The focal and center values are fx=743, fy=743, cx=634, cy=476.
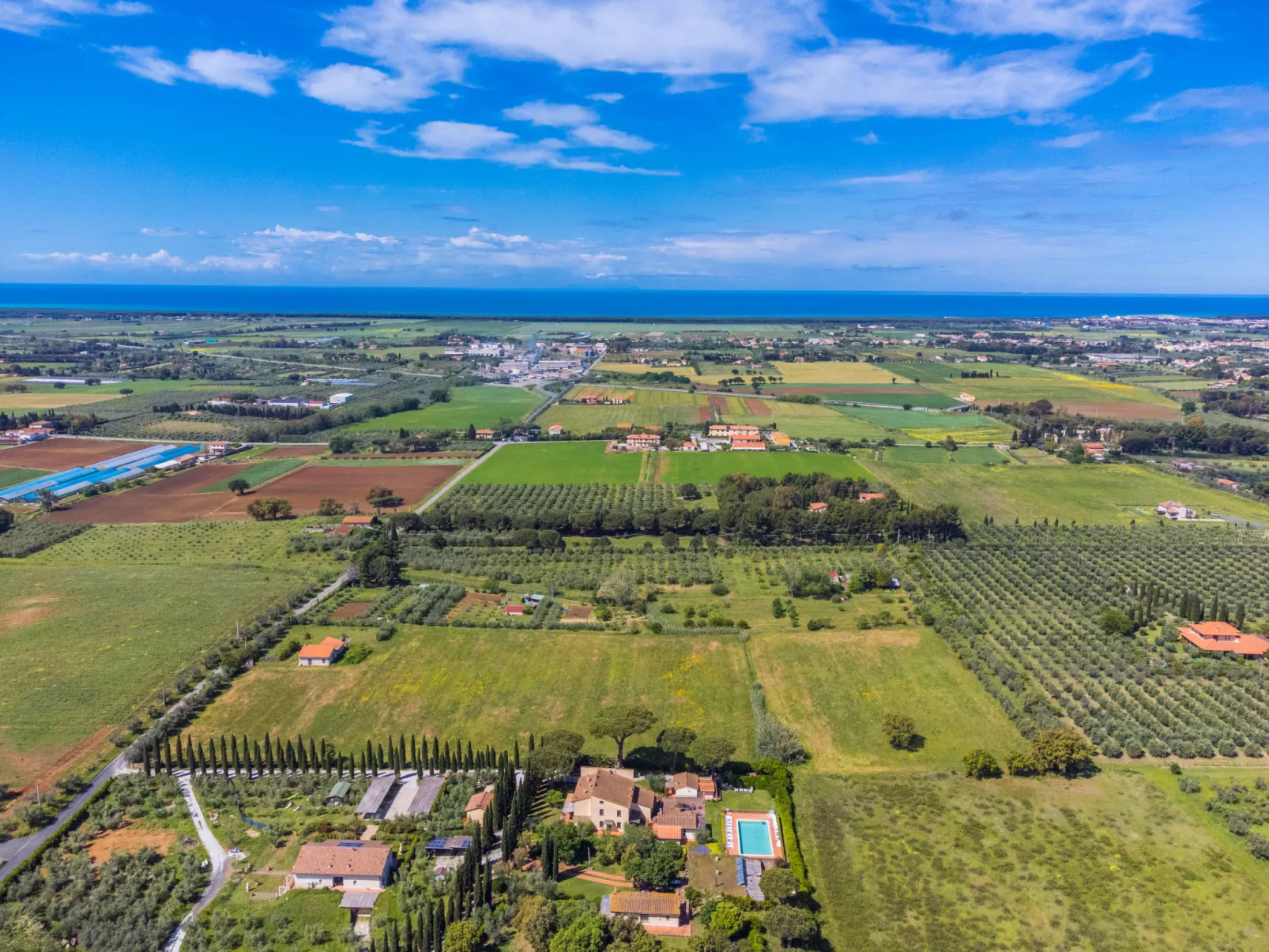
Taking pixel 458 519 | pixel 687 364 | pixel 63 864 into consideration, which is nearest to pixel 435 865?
pixel 63 864

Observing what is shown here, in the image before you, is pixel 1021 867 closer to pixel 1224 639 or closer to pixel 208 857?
pixel 1224 639

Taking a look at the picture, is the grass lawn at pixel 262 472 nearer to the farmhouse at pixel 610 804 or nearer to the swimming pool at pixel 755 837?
the farmhouse at pixel 610 804

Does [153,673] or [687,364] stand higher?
[687,364]

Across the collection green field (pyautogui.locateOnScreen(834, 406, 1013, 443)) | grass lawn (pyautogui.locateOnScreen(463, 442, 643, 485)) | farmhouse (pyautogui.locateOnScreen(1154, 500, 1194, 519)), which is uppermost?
green field (pyautogui.locateOnScreen(834, 406, 1013, 443))

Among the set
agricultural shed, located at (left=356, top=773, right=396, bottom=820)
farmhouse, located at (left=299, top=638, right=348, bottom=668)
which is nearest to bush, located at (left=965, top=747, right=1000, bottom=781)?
agricultural shed, located at (left=356, top=773, right=396, bottom=820)

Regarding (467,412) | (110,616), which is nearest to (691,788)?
(110,616)

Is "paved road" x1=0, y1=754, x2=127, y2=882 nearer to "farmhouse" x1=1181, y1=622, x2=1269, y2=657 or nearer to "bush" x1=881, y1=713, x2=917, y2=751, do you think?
"bush" x1=881, y1=713, x2=917, y2=751

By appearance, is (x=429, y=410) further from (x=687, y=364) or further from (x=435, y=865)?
(x=435, y=865)
